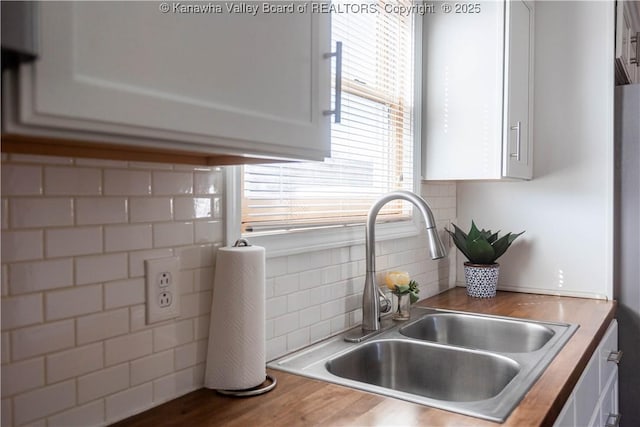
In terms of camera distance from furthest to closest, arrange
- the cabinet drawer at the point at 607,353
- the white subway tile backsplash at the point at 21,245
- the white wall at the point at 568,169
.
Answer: the white wall at the point at 568,169 → the cabinet drawer at the point at 607,353 → the white subway tile backsplash at the point at 21,245

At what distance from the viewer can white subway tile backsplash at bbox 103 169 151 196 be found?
0.98 metres

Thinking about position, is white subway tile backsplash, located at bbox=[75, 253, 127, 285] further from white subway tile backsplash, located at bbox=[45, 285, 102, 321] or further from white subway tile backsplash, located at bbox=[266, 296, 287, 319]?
white subway tile backsplash, located at bbox=[266, 296, 287, 319]

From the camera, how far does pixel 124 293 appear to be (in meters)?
1.02

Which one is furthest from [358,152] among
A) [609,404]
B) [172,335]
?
[609,404]

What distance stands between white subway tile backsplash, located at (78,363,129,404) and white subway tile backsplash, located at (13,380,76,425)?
0.02 metres

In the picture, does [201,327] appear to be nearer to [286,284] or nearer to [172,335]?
[172,335]

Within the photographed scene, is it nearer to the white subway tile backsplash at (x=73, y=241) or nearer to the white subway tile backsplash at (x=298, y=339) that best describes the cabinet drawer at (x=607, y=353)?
the white subway tile backsplash at (x=298, y=339)

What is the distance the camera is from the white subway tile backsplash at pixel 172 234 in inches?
42.7

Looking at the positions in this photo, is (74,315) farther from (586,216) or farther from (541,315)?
(586,216)

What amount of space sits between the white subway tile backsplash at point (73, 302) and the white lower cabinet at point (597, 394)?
1.00 meters

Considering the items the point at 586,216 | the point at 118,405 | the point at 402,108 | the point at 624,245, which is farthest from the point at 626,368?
the point at 118,405

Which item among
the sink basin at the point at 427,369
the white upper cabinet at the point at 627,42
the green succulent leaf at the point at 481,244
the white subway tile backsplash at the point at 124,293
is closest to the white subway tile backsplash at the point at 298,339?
the sink basin at the point at 427,369

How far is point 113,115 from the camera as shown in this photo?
25.9 inches

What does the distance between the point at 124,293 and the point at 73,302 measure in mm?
108
